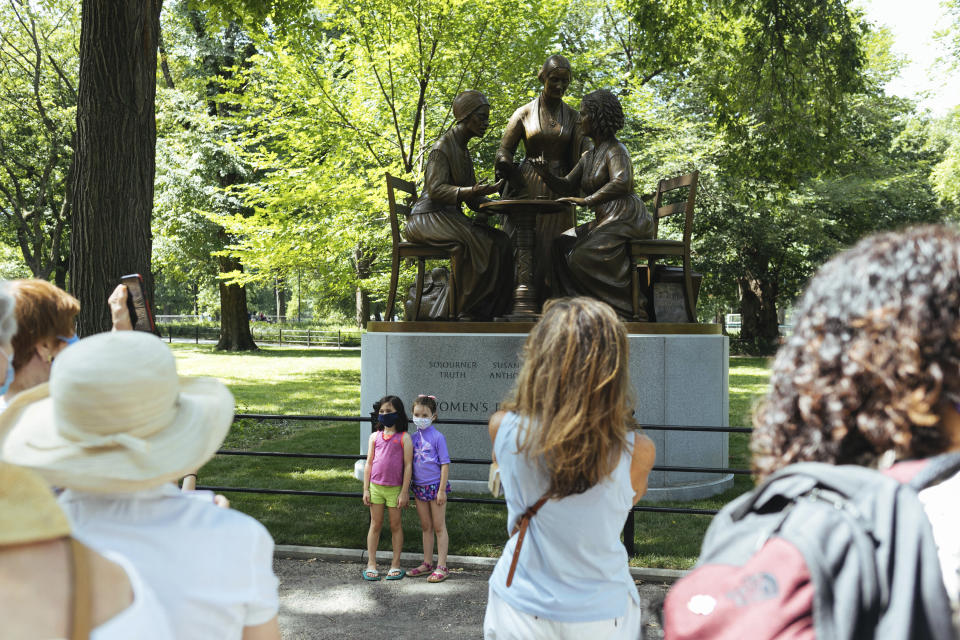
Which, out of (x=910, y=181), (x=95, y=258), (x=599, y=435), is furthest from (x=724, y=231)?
(x=599, y=435)

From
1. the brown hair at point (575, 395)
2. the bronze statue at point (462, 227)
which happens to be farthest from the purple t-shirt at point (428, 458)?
the brown hair at point (575, 395)

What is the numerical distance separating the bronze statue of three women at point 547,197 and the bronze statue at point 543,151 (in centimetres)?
1

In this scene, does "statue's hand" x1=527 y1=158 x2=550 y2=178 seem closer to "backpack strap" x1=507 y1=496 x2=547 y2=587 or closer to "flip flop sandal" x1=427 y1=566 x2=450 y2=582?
"flip flop sandal" x1=427 y1=566 x2=450 y2=582

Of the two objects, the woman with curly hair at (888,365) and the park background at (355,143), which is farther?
the park background at (355,143)

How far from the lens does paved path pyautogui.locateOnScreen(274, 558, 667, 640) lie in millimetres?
5297

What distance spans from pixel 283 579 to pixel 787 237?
28750mm

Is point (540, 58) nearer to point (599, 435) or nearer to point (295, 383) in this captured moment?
point (295, 383)

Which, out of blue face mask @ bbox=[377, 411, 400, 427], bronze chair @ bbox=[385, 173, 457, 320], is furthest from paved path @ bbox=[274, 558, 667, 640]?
bronze chair @ bbox=[385, 173, 457, 320]

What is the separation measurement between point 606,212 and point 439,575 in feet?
15.0

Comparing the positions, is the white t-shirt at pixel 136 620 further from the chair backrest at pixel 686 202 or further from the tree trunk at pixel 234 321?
the tree trunk at pixel 234 321

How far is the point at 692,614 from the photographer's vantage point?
121cm

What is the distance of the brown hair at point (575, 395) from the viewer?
2.49 metres

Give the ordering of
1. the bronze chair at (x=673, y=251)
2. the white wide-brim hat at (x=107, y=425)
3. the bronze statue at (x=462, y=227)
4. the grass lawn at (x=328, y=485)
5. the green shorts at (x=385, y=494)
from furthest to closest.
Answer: the bronze statue at (x=462, y=227) < the bronze chair at (x=673, y=251) < the grass lawn at (x=328, y=485) < the green shorts at (x=385, y=494) < the white wide-brim hat at (x=107, y=425)

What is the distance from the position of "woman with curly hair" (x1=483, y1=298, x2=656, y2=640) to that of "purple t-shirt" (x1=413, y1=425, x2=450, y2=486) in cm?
370
